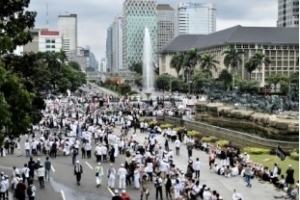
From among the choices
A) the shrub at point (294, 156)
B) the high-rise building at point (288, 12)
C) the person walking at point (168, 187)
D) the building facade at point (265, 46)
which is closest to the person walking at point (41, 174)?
the person walking at point (168, 187)

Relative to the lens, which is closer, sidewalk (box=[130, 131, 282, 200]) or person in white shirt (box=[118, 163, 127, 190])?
sidewalk (box=[130, 131, 282, 200])

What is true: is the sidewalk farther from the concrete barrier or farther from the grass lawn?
the concrete barrier

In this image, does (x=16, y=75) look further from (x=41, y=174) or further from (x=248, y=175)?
(x=248, y=175)

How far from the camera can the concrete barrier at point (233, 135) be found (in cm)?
4000

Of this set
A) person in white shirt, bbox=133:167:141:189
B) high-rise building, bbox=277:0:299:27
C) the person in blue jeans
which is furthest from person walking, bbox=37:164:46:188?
high-rise building, bbox=277:0:299:27

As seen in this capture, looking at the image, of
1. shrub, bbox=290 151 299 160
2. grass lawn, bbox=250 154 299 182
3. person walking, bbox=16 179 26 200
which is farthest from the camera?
shrub, bbox=290 151 299 160

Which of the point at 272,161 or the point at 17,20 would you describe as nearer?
A: the point at 17,20

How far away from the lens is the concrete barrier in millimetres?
40000

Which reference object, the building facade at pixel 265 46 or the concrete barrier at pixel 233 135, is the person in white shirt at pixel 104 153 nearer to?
the concrete barrier at pixel 233 135

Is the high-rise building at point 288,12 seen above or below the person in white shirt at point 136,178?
above

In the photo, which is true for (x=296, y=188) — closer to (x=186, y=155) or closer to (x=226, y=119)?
(x=186, y=155)

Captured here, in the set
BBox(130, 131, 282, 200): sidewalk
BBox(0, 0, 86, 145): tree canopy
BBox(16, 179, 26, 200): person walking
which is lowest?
BBox(130, 131, 282, 200): sidewalk

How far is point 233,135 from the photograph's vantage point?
46531 mm

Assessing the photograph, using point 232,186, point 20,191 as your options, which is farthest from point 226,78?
point 20,191
